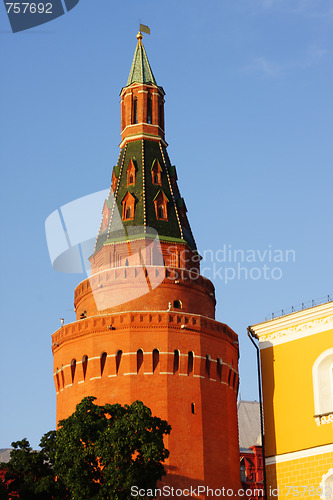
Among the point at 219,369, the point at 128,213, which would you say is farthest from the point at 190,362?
the point at 128,213

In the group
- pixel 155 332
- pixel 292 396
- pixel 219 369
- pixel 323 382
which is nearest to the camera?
pixel 323 382

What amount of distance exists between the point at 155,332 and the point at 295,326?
9628 mm

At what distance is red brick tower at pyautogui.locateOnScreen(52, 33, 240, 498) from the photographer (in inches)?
1460

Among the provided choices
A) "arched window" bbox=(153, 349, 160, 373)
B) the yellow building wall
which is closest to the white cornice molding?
the yellow building wall

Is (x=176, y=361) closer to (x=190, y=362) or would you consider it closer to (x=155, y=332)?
(x=190, y=362)

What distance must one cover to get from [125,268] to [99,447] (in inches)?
539

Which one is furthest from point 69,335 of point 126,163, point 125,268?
point 126,163

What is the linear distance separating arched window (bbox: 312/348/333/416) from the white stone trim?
1.16 m

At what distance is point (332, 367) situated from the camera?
95.9 feet

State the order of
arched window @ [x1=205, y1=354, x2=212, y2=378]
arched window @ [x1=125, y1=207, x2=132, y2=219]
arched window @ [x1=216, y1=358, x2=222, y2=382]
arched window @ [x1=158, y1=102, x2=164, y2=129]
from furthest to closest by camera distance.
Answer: arched window @ [x1=158, y1=102, x2=164, y2=129] < arched window @ [x1=125, y1=207, x2=132, y2=219] < arched window @ [x1=216, y1=358, x2=222, y2=382] < arched window @ [x1=205, y1=354, x2=212, y2=378]

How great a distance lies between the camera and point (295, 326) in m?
30.3

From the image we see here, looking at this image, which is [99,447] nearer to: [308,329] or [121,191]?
[308,329]

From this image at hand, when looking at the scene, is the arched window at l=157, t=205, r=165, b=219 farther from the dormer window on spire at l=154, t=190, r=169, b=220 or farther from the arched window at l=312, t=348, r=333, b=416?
the arched window at l=312, t=348, r=333, b=416

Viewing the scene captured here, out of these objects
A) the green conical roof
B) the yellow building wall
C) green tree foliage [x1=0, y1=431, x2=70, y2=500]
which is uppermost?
the green conical roof
